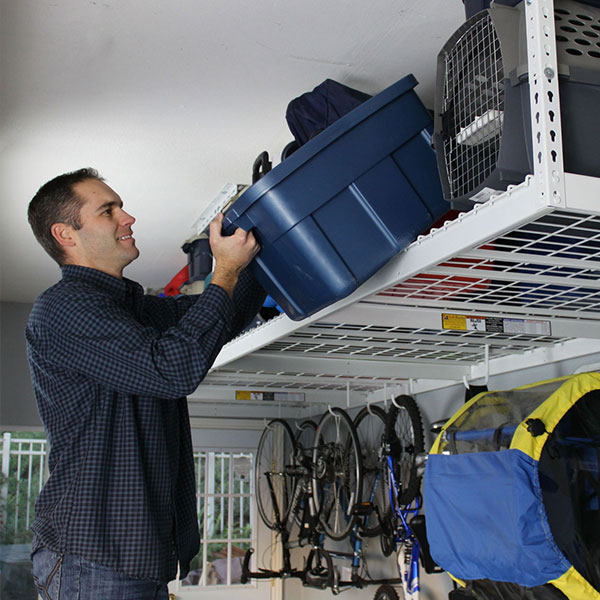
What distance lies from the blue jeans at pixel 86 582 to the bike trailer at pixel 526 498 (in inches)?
34.0

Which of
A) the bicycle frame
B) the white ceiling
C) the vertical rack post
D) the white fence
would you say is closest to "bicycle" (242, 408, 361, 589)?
the white fence

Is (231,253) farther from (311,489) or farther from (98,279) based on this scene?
(311,489)

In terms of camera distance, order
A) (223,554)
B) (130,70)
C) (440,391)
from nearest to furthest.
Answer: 1. (130,70)
2. (440,391)
3. (223,554)

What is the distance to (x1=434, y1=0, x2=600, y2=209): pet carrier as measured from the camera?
1378 millimetres

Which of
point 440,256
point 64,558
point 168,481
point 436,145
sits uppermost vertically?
point 436,145

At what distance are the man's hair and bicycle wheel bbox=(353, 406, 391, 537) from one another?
242 centimetres

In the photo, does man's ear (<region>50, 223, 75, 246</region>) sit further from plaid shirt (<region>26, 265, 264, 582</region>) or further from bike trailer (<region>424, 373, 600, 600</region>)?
bike trailer (<region>424, 373, 600, 600</region>)

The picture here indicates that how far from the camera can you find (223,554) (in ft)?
19.8

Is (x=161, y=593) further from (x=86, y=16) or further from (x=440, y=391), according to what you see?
(x=440, y=391)

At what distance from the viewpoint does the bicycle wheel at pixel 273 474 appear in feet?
18.8

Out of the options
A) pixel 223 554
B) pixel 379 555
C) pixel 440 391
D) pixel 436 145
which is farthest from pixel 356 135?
pixel 223 554

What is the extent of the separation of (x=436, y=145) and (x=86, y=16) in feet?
4.39

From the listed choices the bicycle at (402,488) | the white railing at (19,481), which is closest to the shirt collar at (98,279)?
the bicycle at (402,488)

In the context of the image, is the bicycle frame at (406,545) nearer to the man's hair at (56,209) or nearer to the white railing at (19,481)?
the man's hair at (56,209)
